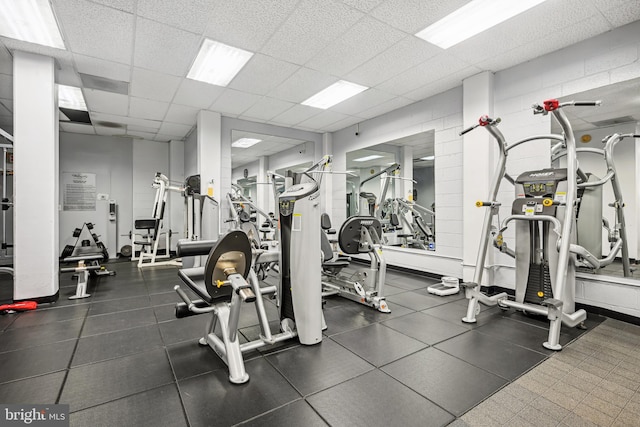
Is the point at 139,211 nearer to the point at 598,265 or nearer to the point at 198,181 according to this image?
the point at 198,181

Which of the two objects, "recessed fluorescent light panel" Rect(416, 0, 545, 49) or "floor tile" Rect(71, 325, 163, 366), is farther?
"recessed fluorescent light panel" Rect(416, 0, 545, 49)

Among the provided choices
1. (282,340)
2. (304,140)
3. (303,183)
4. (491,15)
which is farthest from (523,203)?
(304,140)

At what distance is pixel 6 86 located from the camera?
4.12 meters

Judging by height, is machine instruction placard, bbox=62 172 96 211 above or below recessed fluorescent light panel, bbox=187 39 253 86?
below

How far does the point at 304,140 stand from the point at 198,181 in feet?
8.45

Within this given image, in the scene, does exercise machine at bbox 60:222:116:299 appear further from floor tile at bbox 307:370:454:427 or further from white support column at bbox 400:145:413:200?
white support column at bbox 400:145:413:200

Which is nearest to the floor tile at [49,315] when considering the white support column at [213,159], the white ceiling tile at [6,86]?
the white support column at [213,159]

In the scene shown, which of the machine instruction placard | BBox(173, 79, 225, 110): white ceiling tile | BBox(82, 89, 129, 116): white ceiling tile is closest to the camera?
BBox(173, 79, 225, 110): white ceiling tile

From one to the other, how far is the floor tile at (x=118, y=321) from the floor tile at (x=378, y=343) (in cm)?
190

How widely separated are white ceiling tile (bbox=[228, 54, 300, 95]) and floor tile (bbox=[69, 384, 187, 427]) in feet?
11.0

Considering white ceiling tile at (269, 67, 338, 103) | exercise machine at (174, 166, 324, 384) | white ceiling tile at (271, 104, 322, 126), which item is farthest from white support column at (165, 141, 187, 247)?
exercise machine at (174, 166, 324, 384)

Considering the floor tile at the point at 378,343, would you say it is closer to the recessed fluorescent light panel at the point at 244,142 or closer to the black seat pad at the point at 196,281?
the black seat pad at the point at 196,281

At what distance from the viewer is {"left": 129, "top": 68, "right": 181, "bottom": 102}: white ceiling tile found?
12.8 feet

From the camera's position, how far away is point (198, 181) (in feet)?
17.6
